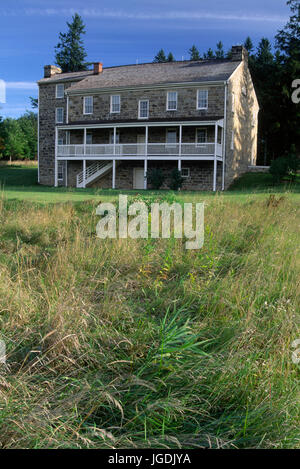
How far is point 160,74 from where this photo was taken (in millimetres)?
29562

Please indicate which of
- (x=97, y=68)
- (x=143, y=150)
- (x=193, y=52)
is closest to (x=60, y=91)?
(x=97, y=68)

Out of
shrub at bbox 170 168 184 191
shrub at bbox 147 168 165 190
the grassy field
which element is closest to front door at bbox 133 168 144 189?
shrub at bbox 147 168 165 190

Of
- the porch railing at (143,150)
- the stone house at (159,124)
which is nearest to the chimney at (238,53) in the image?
the stone house at (159,124)

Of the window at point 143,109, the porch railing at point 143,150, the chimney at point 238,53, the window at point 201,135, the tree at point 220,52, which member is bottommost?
the porch railing at point 143,150

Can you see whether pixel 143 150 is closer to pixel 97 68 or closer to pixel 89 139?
pixel 89 139

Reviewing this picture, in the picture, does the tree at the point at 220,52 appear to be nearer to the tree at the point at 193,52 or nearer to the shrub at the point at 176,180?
the tree at the point at 193,52

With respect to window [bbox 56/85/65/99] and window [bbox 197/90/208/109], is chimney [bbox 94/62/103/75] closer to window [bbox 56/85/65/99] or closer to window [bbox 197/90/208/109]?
window [bbox 56/85/65/99]

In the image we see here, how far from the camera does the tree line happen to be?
33812mm

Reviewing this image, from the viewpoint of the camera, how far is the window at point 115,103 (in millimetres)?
30078

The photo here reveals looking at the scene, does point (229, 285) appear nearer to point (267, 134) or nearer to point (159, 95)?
point (159, 95)

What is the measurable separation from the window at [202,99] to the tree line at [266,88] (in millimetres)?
4398

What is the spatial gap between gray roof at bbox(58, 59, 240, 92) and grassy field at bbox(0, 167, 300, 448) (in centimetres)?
2301

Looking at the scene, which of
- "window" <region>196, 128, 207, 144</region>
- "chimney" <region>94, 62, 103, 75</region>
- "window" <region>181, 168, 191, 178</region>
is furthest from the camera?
"chimney" <region>94, 62, 103, 75</region>

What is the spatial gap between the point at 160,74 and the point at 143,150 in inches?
235
